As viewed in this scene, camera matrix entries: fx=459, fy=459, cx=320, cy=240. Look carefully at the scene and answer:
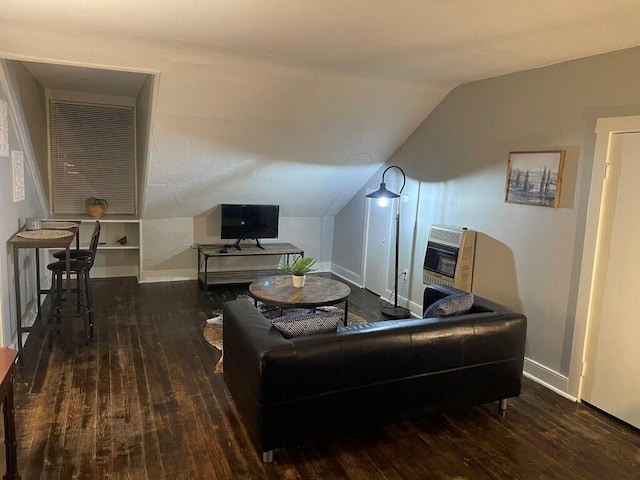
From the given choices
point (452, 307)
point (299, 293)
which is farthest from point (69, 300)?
point (452, 307)

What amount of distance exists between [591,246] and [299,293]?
2.25 meters

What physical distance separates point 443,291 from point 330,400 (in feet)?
4.93

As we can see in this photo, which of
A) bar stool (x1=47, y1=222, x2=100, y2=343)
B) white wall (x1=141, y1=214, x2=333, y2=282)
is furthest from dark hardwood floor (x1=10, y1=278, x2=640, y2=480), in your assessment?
white wall (x1=141, y1=214, x2=333, y2=282)

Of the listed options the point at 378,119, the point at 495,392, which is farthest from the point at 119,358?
the point at 378,119

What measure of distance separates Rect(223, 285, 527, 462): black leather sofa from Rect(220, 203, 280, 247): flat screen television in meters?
3.13

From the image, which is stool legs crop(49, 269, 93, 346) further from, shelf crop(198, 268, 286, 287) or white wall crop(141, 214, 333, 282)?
shelf crop(198, 268, 286, 287)

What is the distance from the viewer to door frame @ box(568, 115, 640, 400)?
9.73 feet

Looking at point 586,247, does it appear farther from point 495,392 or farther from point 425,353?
point 425,353

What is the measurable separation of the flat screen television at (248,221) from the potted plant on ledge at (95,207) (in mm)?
1518

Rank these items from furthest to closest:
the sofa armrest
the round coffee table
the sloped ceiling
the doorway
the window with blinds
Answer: the window with blinds
the round coffee table
the doorway
the sloped ceiling
the sofa armrest

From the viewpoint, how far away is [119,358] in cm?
371

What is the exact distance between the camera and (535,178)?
11.5 feet

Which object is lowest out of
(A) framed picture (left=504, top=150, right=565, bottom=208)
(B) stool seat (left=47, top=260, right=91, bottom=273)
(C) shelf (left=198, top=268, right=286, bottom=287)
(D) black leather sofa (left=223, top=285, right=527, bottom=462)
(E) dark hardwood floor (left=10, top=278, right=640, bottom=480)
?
(E) dark hardwood floor (left=10, top=278, right=640, bottom=480)

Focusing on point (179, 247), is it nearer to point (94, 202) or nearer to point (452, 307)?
point (94, 202)
